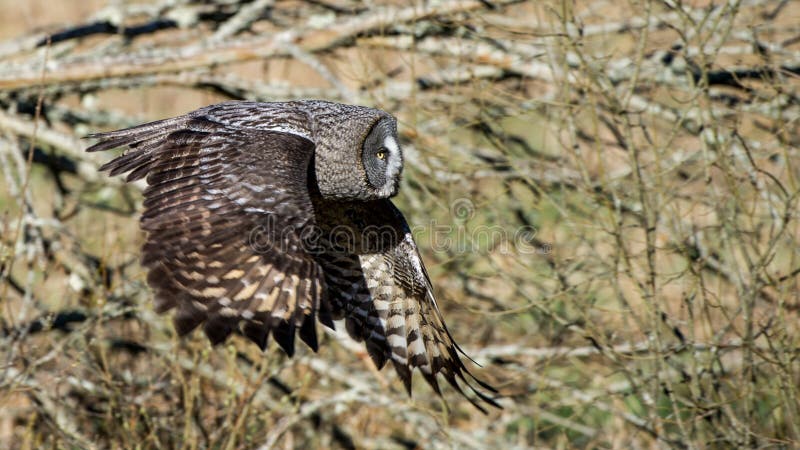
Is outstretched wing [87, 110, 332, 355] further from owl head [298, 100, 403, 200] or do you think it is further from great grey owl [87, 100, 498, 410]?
owl head [298, 100, 403, 200]

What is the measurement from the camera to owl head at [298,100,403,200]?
4.91 metres

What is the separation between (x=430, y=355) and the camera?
464 centimetres

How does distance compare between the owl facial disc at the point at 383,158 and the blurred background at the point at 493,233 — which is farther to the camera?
the owl facial disc at the point at 383,158

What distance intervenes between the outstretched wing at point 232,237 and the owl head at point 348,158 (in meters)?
0.64

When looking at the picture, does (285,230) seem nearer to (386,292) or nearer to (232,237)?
(232,237)

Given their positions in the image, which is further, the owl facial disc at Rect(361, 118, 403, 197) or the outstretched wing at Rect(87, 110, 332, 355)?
the owl facial disc at Rect(361, 118, 403, 197)

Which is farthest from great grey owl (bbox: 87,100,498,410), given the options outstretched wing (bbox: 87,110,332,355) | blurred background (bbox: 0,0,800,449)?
blurred background (bbox: 0,0,800,449)

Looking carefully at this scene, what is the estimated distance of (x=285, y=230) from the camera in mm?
3500

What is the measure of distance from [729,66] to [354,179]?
84.3 inches

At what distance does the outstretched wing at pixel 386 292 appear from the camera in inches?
183

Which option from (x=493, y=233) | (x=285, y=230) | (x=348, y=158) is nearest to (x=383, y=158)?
(x=348, y=158)

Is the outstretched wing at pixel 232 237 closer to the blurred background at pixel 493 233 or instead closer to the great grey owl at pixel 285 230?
the great grey owl at pixel 285 230

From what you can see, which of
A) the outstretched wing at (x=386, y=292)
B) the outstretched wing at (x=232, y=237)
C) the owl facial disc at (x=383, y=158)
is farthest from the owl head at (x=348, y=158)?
the outstretched wing at (x=232, y=237)

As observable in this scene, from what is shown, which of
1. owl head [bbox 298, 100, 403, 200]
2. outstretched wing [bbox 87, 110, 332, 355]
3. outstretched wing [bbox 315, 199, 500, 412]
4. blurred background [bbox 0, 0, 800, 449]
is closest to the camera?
outstretched wing [bbox 87, 110, 332, 355]
